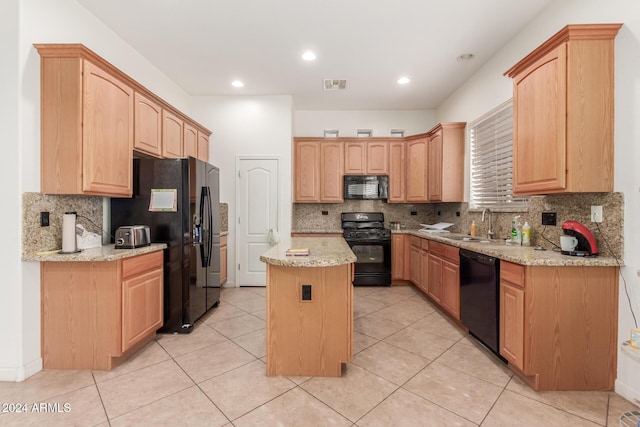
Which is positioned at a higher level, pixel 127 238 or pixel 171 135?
pixel 171 135

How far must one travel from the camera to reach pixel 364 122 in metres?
5.14

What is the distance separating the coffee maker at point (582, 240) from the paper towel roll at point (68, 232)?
3.77 meters

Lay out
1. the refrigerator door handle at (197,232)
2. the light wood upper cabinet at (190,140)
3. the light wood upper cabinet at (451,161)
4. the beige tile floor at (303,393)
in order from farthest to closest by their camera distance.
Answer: the light wood upper cabinet at (451,161) → the light wood upper cabinet at (190,140) → the refrigerator door handle at (197,232) → the beige tile floor at (303,393)

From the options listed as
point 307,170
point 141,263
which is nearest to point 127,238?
point 141,263

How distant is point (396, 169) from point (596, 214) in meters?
3.01

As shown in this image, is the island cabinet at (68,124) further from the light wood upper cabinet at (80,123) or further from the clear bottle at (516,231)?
the clear bottle at (516,231)

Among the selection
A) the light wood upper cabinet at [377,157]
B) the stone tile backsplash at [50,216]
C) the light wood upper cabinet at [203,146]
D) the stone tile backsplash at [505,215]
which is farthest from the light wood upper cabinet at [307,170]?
the stone tile backsplash at [50,216]

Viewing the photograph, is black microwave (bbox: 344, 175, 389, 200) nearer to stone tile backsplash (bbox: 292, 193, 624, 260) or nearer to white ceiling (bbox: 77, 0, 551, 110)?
stone tile backsplash (bbox: 292, 193, 624, 260)

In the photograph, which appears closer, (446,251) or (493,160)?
(446,251)

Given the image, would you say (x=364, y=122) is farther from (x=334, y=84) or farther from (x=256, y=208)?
(x=256, y=208)

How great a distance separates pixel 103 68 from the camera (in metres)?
2.30

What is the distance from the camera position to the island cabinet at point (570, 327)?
6.17ft

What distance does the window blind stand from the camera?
3.03 metres

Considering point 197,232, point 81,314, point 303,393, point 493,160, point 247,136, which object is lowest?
point 303,393
